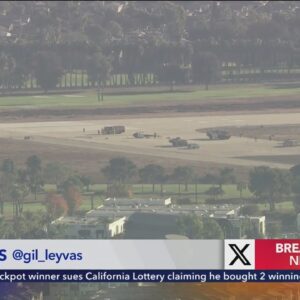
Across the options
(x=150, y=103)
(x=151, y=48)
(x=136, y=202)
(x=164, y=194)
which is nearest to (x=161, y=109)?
(x=150, y=103)

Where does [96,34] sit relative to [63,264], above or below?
above

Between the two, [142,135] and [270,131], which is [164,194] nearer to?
[142,135]

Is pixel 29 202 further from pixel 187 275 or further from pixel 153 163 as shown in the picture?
pixel 187 275

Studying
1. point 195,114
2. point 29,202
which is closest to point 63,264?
point 29,202

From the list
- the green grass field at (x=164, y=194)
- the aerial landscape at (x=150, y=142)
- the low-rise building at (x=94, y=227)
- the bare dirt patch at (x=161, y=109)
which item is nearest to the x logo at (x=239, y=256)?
the aerial landscape at (x=150, y=142)

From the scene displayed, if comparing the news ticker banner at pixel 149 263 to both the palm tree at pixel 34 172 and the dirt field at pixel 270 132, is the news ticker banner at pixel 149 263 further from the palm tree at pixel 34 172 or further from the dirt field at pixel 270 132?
the dirt field at pixel 270 132

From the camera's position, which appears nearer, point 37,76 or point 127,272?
point 127,272
